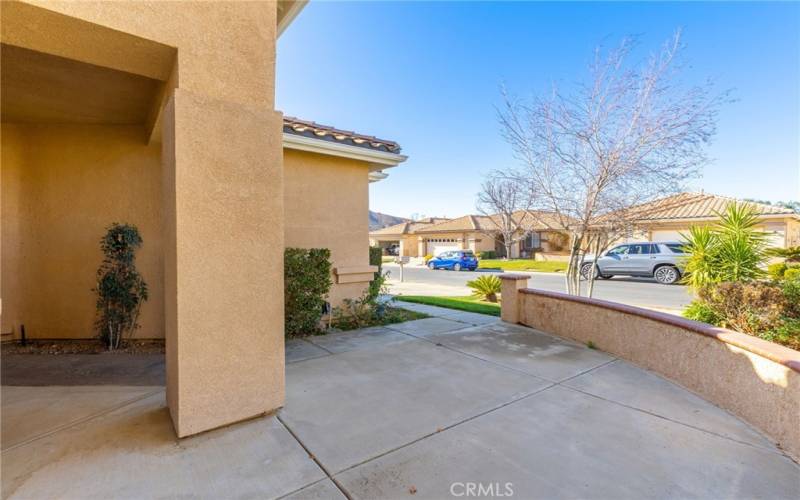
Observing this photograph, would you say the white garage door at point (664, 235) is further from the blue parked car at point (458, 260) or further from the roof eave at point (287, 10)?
the roof eave at point (287, 10)

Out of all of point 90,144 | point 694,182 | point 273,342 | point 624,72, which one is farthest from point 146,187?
point 694,182

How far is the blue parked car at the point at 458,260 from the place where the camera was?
81.2 ft

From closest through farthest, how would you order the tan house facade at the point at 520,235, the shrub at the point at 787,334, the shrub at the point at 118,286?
the shrub at the point at 787,334
the shrub at the point at 118,286
the tan house facade at the point at 520,235

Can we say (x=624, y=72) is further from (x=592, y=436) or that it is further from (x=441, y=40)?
(x=592, y=436)

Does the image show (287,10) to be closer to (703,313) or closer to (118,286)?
A: (118,286)

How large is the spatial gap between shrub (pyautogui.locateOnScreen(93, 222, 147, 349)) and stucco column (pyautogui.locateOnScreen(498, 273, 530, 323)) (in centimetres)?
653

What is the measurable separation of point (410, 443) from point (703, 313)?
5684 millimetres

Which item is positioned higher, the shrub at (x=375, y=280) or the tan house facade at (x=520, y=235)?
the tan house facade at (x=520, y=235)

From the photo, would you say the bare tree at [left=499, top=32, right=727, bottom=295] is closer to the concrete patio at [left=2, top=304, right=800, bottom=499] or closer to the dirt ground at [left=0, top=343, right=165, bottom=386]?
the concrete patio at [left=2, top=304, right=800, bottom=499]

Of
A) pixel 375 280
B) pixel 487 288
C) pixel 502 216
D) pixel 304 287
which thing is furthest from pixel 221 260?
pixel 502 216

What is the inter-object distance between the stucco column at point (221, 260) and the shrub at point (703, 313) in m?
6.51

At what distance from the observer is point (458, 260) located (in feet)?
81.9

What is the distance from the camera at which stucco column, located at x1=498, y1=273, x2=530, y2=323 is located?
6961 millimetres

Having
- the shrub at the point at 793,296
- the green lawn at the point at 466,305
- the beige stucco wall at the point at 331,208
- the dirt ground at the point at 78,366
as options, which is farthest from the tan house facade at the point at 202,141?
the shrub at the point at 793,296
